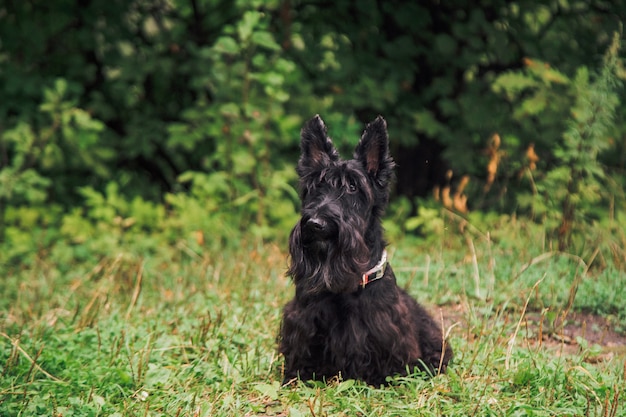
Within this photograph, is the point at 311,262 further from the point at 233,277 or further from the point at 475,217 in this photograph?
the point at 475,217

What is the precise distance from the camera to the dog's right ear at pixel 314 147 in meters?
3.88

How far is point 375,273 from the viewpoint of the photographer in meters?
3.78

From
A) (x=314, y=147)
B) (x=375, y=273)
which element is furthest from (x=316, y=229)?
(x=314, y=147)

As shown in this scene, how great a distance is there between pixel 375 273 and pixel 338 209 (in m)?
0.47

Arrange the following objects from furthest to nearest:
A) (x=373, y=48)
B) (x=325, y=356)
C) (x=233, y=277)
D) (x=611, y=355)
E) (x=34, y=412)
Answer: (x=373, y=48) → (x=233, y=277) → (x=611, y=355) → (x=325, y=356) → (x=34, y=412)

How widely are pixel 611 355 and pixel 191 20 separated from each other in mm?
6261

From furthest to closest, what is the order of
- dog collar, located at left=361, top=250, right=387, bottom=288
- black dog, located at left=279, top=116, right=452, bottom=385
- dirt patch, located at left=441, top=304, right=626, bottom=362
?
dirt patch, located at left=441, top=304, right=626, bottom=362
dog collar, located at left=361, top=250, right=387, bottom=288
black dog, located at left=279, top=116, right=452, bottom=385

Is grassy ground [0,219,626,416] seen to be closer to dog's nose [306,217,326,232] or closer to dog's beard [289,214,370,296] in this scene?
dog's beard [289,214,370,296]

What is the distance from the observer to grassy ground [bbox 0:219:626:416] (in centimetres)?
357

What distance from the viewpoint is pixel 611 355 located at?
4.26m

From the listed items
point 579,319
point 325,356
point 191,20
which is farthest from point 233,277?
point 191,20

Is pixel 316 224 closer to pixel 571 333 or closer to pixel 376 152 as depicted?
pixel 376 152

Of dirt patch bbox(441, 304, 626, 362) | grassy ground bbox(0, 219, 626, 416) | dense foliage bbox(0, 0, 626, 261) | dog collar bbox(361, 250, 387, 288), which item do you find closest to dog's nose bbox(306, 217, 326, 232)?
dog collar bbox(361, 250, 387, 288)

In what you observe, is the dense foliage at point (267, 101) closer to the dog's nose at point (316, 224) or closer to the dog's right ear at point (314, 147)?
the dog's right ear at point (314, 147)
